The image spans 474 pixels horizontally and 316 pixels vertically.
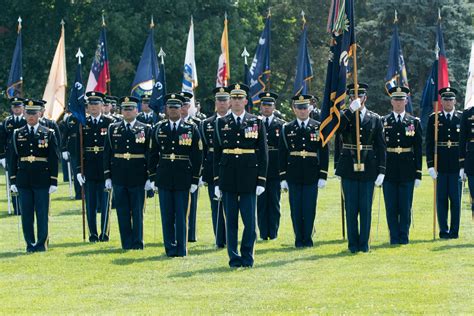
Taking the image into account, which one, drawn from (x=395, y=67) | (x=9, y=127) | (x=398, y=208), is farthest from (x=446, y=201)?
(x=9, y=127)

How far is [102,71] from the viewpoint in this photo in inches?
731

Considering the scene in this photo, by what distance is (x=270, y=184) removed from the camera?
17.3 metres

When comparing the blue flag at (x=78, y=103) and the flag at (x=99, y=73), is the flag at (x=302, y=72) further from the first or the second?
the blue flag at (x=78, y=103)

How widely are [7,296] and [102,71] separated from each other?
6.97 m

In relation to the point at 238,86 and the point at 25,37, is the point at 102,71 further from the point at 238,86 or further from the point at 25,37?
the point at 25,37

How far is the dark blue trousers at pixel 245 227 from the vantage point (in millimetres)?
13977

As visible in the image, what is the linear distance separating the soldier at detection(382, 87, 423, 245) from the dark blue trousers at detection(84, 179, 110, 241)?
3972 millimetres

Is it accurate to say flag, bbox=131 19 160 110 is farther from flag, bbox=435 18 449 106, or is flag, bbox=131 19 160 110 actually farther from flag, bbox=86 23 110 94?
flag, bbox=435 18 449 106

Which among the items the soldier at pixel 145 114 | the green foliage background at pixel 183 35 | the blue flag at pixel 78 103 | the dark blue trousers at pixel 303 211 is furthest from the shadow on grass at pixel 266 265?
the green foliage background at pixel 183 35

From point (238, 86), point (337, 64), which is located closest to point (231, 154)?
point (238, 86)

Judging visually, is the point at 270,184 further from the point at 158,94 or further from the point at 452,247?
the point at 452,247

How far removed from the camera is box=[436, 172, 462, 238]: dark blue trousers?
1698cm

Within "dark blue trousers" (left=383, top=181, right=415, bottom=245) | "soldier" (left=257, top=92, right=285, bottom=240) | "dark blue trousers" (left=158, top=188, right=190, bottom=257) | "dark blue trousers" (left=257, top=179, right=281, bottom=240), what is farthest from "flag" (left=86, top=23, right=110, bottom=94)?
"dark blue trousers" (left=383, top=181, right=415, bottom=245)

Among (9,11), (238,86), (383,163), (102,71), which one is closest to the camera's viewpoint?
(238,86)
